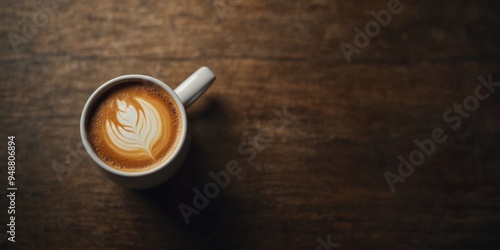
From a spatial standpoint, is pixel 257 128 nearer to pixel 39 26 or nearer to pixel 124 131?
pixel 124 131

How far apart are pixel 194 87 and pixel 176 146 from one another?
0.38 ft

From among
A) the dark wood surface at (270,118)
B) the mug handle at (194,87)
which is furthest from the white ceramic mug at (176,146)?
the dark wood surface at (270,118)

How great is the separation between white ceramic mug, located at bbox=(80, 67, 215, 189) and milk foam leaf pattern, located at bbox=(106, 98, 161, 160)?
1.5 inches

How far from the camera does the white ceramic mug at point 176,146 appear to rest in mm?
812

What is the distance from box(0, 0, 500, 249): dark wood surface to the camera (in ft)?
3.17

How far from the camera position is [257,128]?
38.8 inches

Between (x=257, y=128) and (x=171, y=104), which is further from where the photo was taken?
(x=257, y=128)

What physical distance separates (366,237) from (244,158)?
0.29 meters

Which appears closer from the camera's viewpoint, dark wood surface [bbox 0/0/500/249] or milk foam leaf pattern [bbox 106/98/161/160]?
milk foam leaf pattern [bbox 106/98/161/160]

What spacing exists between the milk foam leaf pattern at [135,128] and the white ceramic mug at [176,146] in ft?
0.13

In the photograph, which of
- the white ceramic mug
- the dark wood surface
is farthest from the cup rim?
the dark wood surface

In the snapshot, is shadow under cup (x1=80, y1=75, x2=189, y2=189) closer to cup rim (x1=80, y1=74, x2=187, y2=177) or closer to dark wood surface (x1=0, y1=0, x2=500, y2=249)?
cup rim (x1=80, y1=74, x2=187, y2=177)

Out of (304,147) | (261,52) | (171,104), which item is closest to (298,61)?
(261,52)

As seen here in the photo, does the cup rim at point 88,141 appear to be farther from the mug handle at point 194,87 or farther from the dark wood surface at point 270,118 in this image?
the dark wood surface at point 270,118
